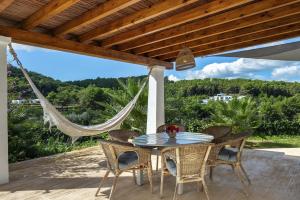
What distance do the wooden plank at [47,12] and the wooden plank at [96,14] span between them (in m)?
0.37

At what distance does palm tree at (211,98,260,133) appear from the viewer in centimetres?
612

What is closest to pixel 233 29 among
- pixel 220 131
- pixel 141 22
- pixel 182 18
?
pixel 182 18

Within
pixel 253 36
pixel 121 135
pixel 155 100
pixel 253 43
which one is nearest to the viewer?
pixel 121 135

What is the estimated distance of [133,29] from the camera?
3.88 metres

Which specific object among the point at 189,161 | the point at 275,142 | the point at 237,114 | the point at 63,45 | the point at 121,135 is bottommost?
the point at 275,142

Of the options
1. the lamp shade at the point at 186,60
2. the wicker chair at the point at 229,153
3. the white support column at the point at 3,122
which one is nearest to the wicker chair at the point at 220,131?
the wicker chair at the point at 229,153

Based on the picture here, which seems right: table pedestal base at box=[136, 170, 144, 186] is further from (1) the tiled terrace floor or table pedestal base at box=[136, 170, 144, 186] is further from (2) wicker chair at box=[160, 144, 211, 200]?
(2) wicker chair at box=[160, 144, 211, 200]

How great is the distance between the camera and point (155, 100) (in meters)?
5.66

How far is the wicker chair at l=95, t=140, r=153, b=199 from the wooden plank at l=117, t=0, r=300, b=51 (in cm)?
181

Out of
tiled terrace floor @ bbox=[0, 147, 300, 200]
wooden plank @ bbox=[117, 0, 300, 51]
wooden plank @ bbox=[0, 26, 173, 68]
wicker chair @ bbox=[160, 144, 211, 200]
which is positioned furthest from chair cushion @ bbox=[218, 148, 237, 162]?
wooden plank @ bbox=[0, 26, 173, 68]

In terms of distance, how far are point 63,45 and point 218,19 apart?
7.31ft

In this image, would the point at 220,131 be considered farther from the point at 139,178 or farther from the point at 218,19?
the point at 218,19

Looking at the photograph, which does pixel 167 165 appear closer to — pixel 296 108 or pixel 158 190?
pixel 158 190

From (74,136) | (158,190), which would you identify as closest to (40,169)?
(74,136)
